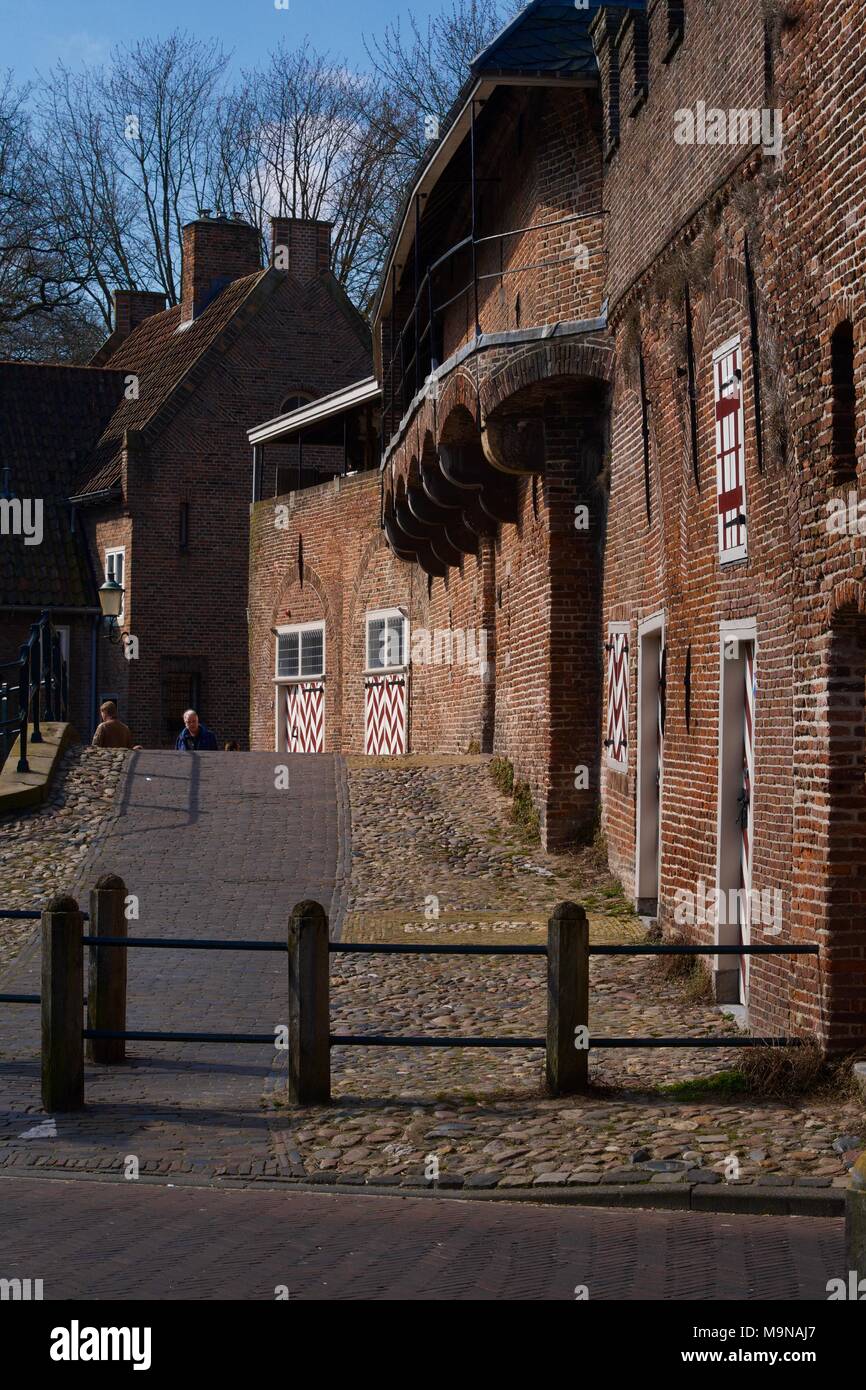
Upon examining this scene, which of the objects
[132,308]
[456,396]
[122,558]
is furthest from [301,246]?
[456,396]

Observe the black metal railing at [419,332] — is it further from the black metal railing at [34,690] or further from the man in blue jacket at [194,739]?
the black metal railing at [34,690]

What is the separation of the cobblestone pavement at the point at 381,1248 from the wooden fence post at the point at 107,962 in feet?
7.48

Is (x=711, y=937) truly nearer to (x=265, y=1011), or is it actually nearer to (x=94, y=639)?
(x=265, y=1011)

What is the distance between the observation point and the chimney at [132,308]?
45406 mm

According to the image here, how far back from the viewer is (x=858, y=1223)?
432 centimetres

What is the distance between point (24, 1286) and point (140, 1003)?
5962 millimetres

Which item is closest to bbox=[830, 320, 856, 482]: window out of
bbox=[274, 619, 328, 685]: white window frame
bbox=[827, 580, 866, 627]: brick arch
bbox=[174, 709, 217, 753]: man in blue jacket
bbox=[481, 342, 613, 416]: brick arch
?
bbox=[827, 580, 866, 627]: brick arch

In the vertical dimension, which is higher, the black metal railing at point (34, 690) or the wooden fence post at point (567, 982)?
the black metal railing at point (34, 690)

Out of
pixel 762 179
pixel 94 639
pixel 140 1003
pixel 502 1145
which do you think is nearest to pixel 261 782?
pixel 140 1003

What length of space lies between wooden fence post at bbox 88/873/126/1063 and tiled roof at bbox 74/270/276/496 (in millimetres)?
28842

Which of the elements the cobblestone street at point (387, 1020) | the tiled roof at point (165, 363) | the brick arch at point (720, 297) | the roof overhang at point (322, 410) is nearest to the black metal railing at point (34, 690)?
the cobblestone street at point (387, 1020)

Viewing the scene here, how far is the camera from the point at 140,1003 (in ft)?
38.1

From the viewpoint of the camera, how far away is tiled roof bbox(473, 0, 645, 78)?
16.1 meters

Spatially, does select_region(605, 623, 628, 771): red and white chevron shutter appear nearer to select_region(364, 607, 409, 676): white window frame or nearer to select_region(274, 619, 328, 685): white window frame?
select_region(364, 607, 409, 676): white window frame
